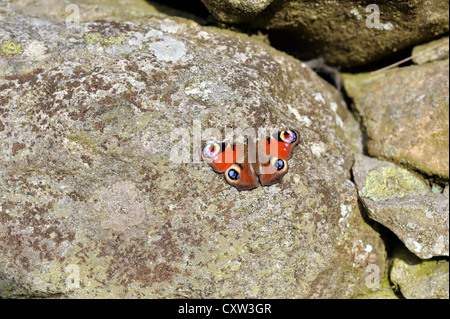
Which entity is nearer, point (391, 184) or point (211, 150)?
point (211, 150)

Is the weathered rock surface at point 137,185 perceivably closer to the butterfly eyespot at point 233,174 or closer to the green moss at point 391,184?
the butterfly eyespot at point 233,174

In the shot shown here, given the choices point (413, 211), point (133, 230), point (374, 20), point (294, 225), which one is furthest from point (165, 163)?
point (374, 20)

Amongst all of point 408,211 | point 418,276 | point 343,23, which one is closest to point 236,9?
point 343,23

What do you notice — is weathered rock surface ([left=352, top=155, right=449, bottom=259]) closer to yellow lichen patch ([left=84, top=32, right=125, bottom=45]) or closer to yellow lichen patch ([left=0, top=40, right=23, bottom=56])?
yellow lichen patch ([left=84, top=32, right=125, bottom=45])

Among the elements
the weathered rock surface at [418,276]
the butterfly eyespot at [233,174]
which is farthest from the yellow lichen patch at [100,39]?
the weathered rock surface at [418,276]

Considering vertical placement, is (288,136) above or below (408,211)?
above

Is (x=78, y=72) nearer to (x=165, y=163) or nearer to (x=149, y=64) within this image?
(x=149, y=64)

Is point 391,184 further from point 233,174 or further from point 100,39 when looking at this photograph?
point 100,39
